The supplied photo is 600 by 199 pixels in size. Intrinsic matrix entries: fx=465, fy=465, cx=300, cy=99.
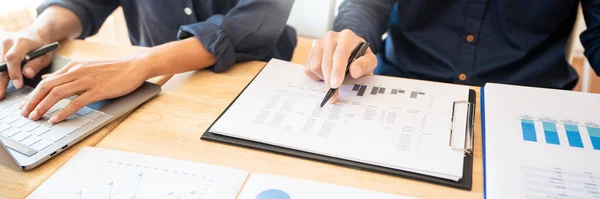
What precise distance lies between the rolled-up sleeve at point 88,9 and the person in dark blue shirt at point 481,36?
1.97 feet

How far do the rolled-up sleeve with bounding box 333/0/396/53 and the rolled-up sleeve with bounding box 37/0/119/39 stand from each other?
0.59 meters

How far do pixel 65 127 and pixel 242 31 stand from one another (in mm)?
370

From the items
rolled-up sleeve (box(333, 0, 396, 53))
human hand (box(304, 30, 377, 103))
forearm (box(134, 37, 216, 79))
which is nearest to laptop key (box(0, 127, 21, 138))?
forearm (box(134, 37, 216, 79))

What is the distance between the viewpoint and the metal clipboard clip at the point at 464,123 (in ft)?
1.94

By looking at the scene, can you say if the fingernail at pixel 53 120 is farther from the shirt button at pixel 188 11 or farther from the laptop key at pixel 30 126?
the shirt button at pixel 188 11

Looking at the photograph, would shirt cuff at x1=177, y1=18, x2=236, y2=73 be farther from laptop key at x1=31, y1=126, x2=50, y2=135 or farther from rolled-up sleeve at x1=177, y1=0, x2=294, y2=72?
laptop key at x1=31, y1=126, x2=50, y2=135

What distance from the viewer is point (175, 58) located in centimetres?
83

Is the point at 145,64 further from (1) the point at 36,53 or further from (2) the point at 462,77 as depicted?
(2) the point at 462,77

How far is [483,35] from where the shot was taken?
1.02 metres

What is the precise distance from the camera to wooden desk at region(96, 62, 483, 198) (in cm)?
54

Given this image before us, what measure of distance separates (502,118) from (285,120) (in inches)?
11.8

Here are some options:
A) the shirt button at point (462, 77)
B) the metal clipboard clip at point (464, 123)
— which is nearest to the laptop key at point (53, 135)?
the metal clipboard clip at point (464, 123)

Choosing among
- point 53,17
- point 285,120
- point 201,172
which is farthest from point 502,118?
point 53,17

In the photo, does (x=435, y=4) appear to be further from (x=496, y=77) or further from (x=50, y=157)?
(x=50, y=157)
